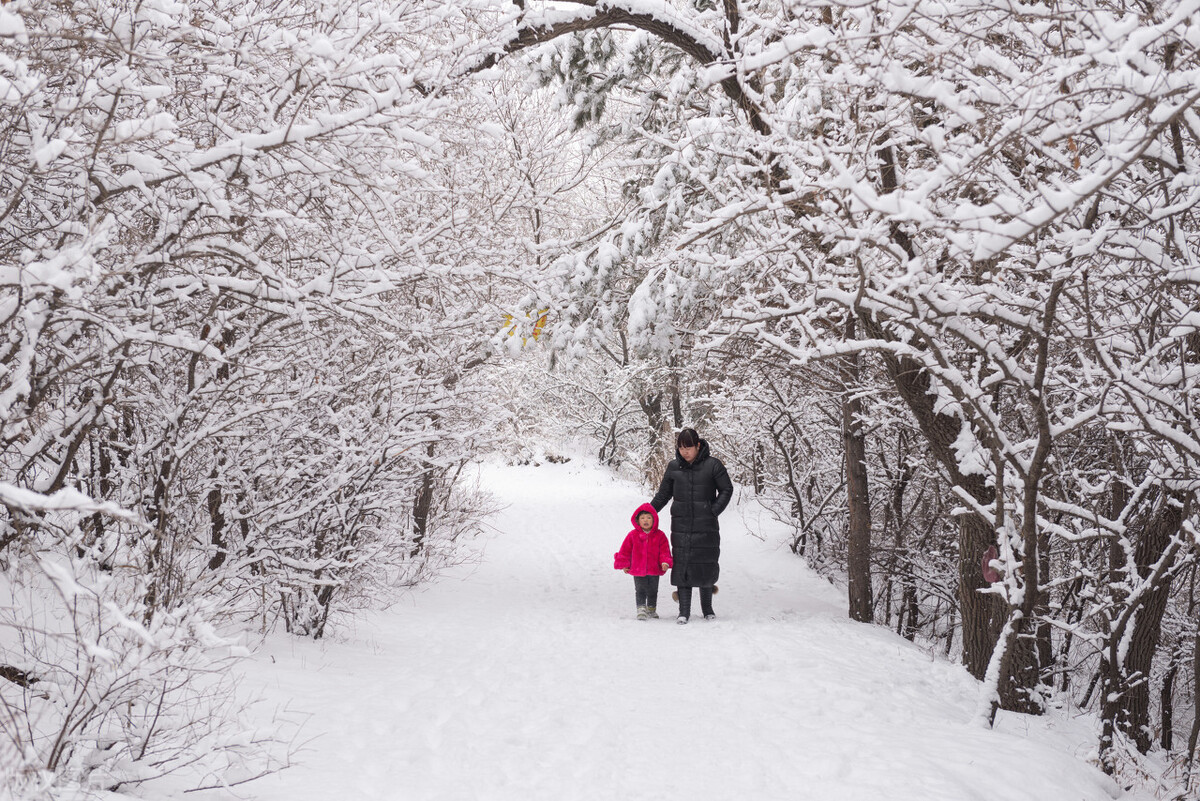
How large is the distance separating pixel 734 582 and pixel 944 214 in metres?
8.27

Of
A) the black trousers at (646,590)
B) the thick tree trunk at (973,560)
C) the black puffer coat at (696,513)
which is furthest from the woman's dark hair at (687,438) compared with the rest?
the thick tree trunk at (973,560)

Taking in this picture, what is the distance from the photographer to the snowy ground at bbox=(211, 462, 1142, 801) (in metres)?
3.69

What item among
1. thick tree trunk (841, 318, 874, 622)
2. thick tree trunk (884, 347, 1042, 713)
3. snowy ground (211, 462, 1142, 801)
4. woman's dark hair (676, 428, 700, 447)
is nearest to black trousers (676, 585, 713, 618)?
snowy ground (211, 462, 1142, 801)

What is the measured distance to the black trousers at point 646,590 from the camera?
27.1 feet

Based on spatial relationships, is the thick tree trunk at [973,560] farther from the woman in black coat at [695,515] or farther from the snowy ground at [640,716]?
the woman in black coat at [695,515]

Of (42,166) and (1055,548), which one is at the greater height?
(42,166)

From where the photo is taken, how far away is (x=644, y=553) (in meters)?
8.20

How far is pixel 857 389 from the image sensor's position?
24.6 feet

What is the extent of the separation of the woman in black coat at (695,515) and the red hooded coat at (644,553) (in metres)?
0.12

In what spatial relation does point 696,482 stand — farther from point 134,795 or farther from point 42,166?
point 42,166

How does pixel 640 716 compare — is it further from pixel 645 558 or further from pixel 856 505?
pixel 856 505

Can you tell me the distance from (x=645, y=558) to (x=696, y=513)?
697 millimetres

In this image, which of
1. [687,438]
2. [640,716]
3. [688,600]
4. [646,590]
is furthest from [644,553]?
[640,716]

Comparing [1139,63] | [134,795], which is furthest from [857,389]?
[134,795]
